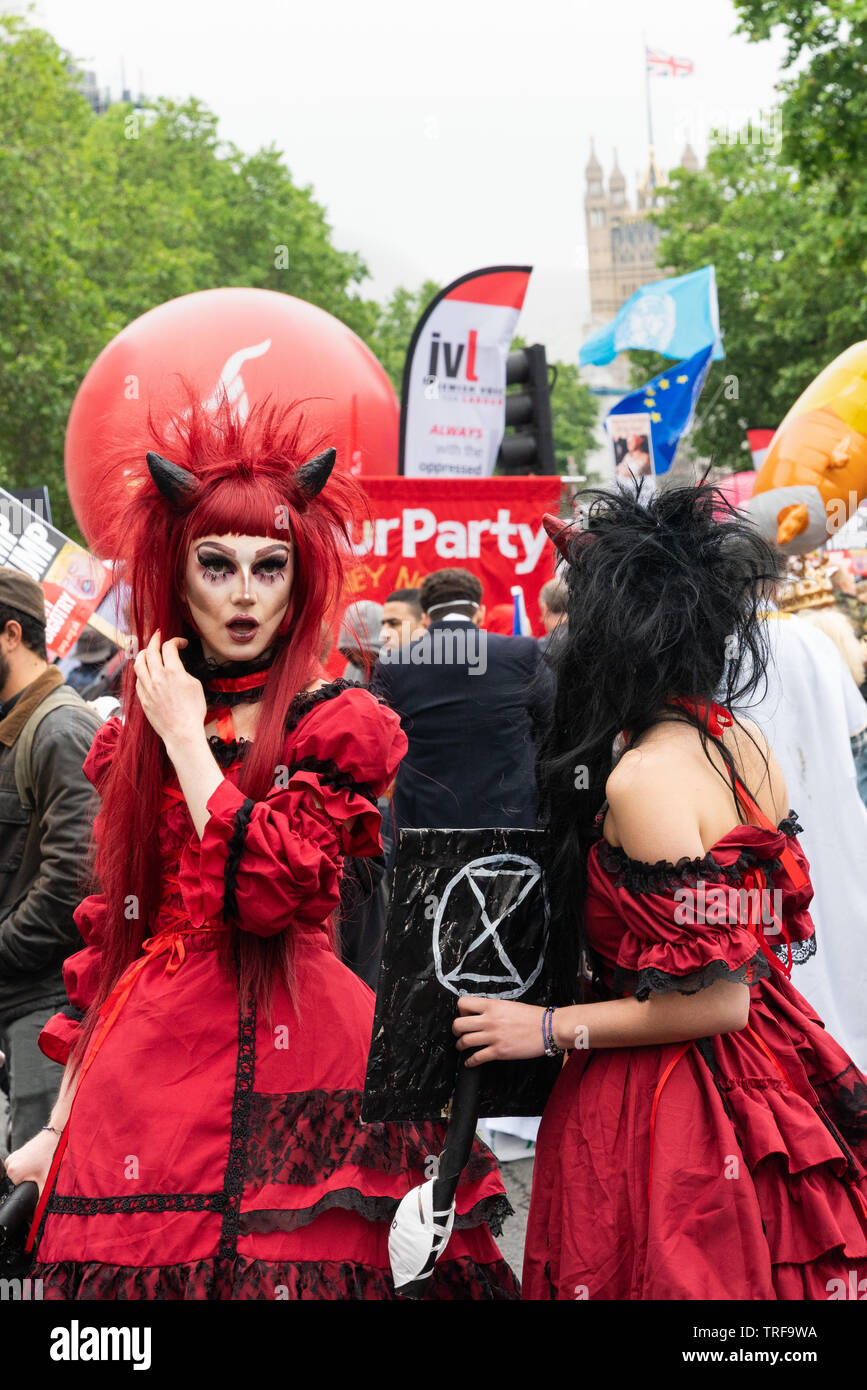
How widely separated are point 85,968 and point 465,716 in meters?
3.01

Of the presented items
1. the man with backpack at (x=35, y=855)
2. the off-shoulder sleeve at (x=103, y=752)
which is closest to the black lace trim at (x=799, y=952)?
the off-shoulder sleeve at (x=103, y=752)

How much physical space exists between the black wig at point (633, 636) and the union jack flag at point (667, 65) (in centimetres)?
6398

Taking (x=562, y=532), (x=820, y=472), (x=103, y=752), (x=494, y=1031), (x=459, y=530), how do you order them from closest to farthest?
(x=494, y=1031)
(x=562, y=532)
(x=103, y=752)
(x=820, y=472)
(x=459, y=530)

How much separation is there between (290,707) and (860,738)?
4109 millimetres

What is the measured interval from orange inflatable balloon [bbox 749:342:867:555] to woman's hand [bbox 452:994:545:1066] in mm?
3263

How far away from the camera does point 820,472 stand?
17.0ft

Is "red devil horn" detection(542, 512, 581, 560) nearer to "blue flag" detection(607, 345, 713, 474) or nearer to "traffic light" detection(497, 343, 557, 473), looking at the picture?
"traffic light" detection(497, 343, 557, 473)

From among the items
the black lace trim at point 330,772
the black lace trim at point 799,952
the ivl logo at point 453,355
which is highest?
the ivl logo at point 453,355

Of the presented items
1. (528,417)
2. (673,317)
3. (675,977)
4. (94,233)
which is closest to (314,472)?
(675,977)

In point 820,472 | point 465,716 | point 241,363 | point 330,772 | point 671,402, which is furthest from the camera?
point 671,402

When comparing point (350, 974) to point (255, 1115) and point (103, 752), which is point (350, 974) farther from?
point (103, 752)

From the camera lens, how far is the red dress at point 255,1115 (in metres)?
2.16

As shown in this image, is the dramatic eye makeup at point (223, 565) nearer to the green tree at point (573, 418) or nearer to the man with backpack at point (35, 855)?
the man with backpack at point (35, 855)
